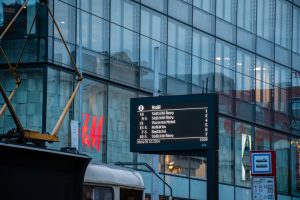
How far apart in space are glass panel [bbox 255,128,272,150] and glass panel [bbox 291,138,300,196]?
3.10 metres

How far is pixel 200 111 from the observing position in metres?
18.0

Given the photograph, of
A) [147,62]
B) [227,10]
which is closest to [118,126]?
[147,62]

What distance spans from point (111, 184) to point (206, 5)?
2735 cm

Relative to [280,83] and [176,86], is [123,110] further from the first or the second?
[280,83]

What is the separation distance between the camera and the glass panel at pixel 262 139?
43375 millimetres

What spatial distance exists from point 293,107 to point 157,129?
29662 mm

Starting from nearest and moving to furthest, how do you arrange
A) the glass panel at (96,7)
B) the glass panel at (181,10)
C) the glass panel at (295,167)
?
the glass panel at (96,7), the glass panel at (181,10), the glass panel at (295,167)

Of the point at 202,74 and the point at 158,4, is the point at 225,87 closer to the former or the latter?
the point at 202,74

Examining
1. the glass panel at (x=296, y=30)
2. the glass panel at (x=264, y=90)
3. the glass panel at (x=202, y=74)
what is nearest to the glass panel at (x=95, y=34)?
the glass panel at (x=202, y=74)

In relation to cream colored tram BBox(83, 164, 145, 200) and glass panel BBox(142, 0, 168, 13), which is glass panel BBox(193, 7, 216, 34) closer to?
glass panel BBox(142, 0, 168, 13)

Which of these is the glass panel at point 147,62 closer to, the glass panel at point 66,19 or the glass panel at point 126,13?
the glass panel at point 126,13

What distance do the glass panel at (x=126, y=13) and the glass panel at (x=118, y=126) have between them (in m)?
2.62

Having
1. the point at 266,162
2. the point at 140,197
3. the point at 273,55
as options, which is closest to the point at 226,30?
the point at 273,55

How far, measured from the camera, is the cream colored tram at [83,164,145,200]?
1222cm
